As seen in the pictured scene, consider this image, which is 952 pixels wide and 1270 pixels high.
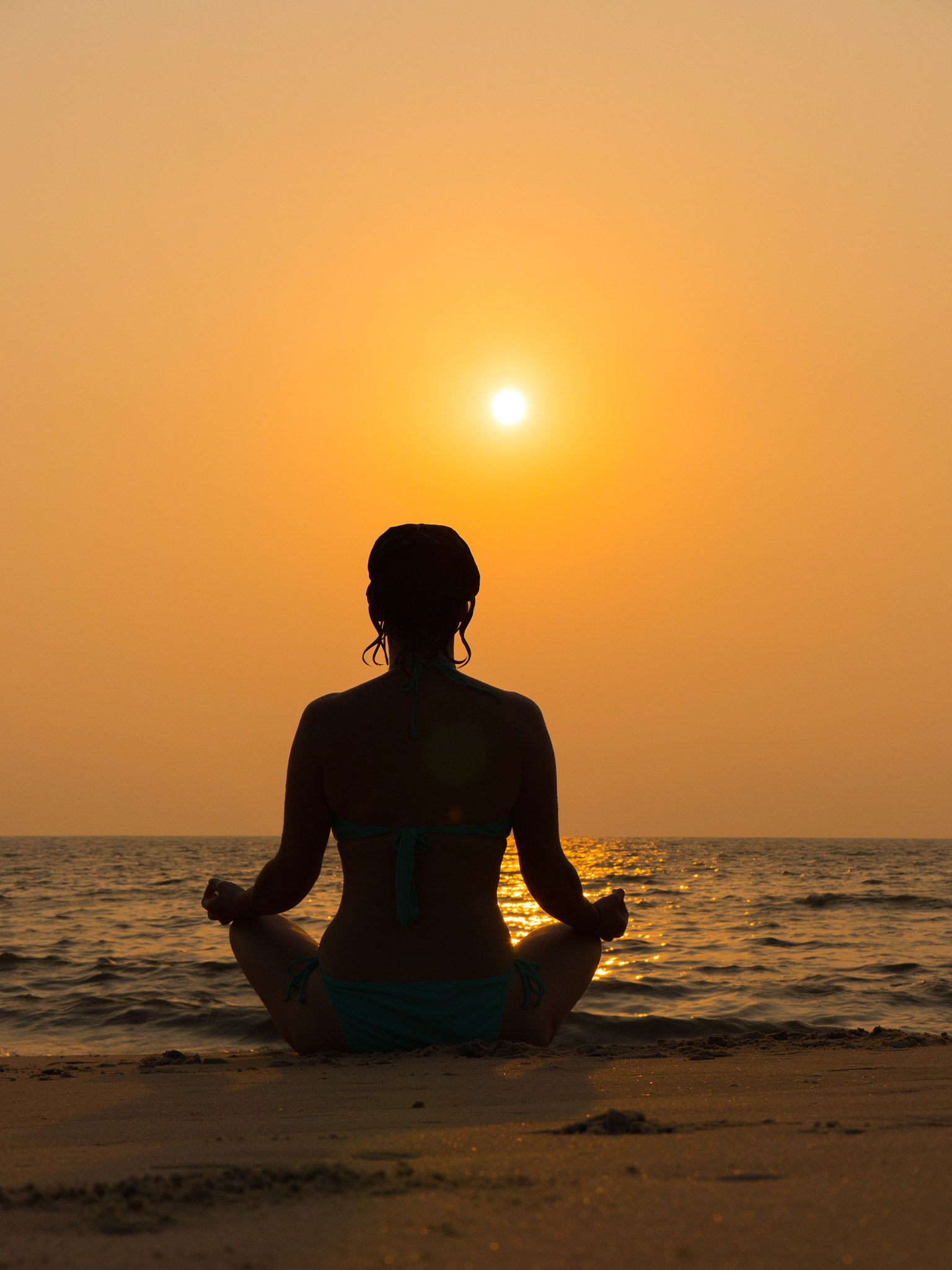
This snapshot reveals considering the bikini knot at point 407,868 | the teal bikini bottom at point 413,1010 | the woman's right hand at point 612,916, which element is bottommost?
the teal bikini bottom at point 413,1010

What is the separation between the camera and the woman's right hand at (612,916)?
3641mm

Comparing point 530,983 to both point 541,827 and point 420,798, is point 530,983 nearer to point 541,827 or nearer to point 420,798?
point 541,827

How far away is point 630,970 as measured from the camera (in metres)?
8.41

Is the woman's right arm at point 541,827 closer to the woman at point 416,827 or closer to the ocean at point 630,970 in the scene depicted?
the woman at point 416,827

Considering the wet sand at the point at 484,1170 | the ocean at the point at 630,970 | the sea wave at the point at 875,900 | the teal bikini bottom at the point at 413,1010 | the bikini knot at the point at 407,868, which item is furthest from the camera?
the sea wave at the point at 875,900

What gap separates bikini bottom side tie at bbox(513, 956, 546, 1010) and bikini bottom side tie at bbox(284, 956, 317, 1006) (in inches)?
25.8

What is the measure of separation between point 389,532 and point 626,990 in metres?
5.16

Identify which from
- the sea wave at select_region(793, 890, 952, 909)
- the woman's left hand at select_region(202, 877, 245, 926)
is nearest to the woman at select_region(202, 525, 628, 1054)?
the woman's left hand at select_region(202, 877, 245, 926)

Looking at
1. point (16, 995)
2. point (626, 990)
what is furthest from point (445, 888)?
point (16, 995)

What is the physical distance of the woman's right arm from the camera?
3.35 metres

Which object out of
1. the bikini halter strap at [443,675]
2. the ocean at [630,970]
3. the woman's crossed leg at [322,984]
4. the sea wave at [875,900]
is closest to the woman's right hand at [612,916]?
the woman's crossed leg at [322,984]

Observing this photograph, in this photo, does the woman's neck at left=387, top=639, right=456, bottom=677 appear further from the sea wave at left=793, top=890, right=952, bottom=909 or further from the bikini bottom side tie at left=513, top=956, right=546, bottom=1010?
the sea wave at left=793, top=890, right=952, bottom=909

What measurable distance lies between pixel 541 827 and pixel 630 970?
553 cm

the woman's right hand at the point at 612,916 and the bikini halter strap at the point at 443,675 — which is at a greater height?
the bikini halter strap at the point at 443,675
